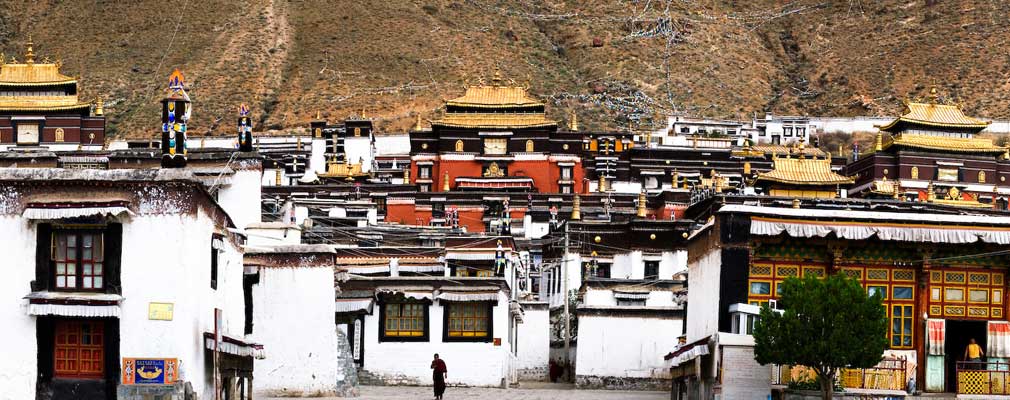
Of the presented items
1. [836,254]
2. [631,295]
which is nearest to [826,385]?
[836,254]

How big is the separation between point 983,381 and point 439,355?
16.8 m

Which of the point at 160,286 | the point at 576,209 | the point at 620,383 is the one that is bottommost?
the point at 620,383

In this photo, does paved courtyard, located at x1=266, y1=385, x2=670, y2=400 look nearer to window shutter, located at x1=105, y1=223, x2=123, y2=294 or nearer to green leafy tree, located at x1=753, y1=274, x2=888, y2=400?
window shutter, located at x1=105, y1=223, x2=123, y2=294

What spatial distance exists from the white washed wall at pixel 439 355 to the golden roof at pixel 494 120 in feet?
185

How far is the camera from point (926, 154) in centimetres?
11375

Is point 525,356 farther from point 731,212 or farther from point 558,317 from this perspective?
point 731,212

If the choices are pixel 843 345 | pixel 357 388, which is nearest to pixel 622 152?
pixel 357 388

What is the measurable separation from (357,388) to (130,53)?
113 metres

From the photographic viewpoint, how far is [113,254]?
3531 cm

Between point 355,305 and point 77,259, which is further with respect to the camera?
point 355,305

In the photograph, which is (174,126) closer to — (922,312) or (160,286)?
(160,286)

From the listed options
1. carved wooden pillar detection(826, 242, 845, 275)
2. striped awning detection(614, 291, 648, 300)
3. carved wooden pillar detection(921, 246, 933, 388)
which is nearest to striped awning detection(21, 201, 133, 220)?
carved wooden pillar detection(826, 242, 845, 275)

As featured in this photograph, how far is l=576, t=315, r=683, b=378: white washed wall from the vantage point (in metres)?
58.5

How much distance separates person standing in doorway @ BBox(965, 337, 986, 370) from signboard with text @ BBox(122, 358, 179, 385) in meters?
15.7
